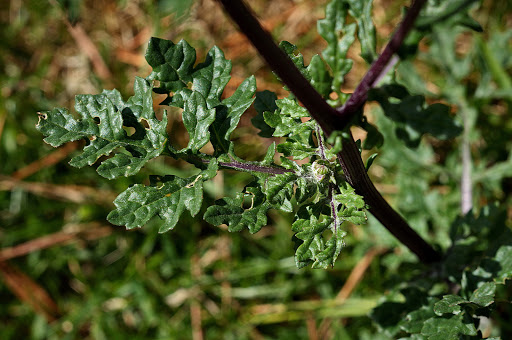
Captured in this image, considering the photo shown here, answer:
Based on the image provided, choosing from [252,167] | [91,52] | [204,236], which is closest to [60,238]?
[204,236]

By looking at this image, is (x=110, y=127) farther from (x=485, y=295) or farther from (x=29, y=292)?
(x=29, y=292)

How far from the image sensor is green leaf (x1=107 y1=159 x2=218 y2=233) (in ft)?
5.90

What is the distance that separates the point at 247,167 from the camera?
1.95 meters

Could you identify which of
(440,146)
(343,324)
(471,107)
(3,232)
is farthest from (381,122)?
(3,232)

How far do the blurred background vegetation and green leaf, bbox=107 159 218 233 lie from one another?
210cm

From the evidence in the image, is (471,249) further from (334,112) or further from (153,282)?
(153,282)

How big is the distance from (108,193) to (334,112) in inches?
126

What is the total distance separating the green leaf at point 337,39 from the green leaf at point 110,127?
64 centimetres

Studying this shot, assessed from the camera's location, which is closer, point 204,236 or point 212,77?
point 212,77

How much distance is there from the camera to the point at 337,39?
1.95 meters

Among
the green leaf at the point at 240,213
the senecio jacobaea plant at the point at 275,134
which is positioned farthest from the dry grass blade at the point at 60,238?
the green leaf at the point at 240,213

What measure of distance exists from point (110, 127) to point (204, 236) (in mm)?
2641

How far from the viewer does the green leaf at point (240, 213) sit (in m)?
1.80

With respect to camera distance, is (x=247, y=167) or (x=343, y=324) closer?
(x=247, y=167)
